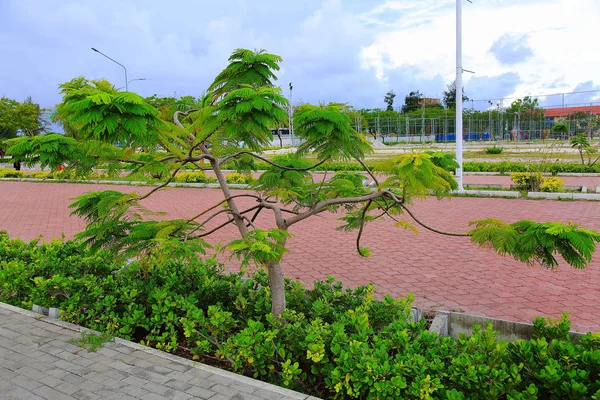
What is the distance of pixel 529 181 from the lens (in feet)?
44.1

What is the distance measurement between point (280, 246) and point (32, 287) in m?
3.28

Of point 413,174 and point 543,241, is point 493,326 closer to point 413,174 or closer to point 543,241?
point 543,241

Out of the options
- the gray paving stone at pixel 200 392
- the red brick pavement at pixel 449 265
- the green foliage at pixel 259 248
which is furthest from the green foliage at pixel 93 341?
the red brick pavement at pixel 449 265

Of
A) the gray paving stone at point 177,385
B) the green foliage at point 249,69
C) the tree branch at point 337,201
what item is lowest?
the gray paving stone at point 177,385

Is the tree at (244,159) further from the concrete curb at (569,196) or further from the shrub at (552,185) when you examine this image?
the shrub at (552,185)

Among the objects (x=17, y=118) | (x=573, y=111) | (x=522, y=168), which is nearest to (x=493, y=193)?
(x=522, y=168)

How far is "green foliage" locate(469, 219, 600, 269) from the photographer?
2.71m

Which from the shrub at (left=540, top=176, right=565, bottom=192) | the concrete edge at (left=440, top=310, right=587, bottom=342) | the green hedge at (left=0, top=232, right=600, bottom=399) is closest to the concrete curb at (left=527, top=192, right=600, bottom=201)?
the shrub at (left=540, top=176, right=565, bottom=192)

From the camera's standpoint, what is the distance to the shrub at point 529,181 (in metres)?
13.2

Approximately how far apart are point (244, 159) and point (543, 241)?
9.00 feet

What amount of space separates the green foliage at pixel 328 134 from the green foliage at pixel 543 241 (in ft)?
3.36

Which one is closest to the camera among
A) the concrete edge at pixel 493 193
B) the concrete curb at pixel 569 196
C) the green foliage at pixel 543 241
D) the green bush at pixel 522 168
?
the green foliage at pixel 543 241

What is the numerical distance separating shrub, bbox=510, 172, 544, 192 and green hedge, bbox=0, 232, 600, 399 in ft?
34.4

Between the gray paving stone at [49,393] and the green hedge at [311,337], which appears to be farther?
the gray paving stone at [49,393]
